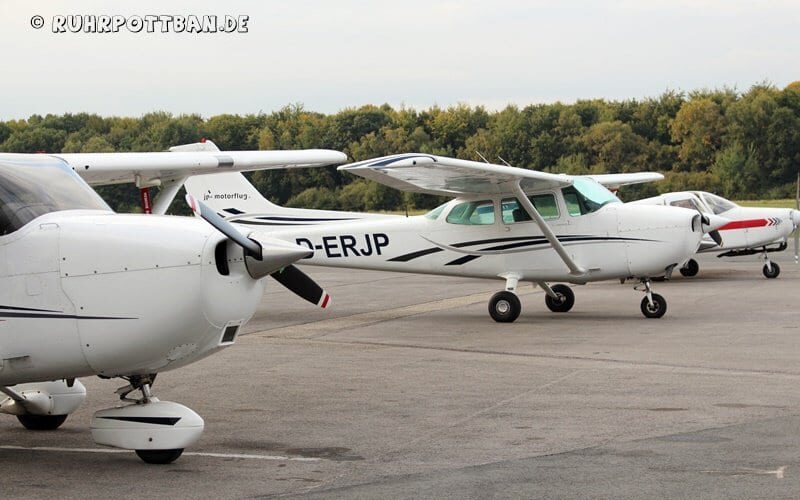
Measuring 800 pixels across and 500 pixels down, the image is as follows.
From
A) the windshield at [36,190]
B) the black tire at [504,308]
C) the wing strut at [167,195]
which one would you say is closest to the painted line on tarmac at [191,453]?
the windshield at [36,190]

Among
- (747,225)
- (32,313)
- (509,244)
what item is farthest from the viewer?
(747,225)

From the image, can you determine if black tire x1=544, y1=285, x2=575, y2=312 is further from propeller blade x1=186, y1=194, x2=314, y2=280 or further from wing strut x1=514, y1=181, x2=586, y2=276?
propeller blade x1=186, y1=194, x2=314, y2=280

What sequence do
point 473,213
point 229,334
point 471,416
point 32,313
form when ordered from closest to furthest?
1. point 32,313
2. point 229,334
3. point 471,416
4. point 473,213

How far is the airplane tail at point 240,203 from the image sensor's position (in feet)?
64.4

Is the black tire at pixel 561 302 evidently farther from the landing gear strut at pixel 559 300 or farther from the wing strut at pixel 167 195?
the wing strut at pixel 167 195

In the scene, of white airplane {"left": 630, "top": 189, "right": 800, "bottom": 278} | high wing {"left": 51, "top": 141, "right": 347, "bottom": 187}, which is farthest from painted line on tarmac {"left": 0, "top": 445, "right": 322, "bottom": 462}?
white airplane {"left": 630, "top": 189, "right": 800, "bottom": 278}

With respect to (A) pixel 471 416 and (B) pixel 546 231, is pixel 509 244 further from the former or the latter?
(A) pixel 471 416

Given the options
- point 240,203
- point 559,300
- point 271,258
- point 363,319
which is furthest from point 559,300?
point 271,258

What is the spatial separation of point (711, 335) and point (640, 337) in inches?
33.9

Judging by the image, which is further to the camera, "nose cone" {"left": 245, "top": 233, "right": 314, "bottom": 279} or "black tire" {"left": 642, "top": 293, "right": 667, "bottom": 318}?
→ "black tire" {"left": 642, "top": 293, "right": 667, "bottom": 318}

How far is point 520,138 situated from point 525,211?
44.7m

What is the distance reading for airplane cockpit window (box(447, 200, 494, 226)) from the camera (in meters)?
16.4

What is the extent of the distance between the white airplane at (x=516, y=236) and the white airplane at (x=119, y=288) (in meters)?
8.24

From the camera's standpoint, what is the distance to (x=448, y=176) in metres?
15.4
